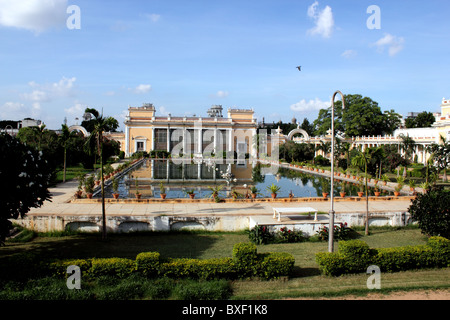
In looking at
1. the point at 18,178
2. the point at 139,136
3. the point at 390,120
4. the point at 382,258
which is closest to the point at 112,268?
the point at 18,178

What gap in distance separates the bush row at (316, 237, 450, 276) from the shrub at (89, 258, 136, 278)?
391 cm

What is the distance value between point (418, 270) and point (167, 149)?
141 ft

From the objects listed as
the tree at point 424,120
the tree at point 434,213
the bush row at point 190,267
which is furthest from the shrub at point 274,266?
the tree at point 424,120

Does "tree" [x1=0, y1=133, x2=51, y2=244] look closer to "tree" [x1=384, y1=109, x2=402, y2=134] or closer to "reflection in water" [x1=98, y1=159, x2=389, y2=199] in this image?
"reflection in water" [x1=98, y1=159, x2=389, y2=199]

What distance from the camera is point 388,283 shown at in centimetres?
714

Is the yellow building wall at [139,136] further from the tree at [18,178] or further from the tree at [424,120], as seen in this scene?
the tree at [424,120]

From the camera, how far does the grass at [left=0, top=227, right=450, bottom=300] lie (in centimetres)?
657

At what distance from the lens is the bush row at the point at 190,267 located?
718 centimetres

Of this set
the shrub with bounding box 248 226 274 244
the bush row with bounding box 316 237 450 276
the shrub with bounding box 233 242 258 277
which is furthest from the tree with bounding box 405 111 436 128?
the shrub with bounding box 233 242 258 277

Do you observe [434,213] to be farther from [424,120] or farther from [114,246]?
[424,120]
